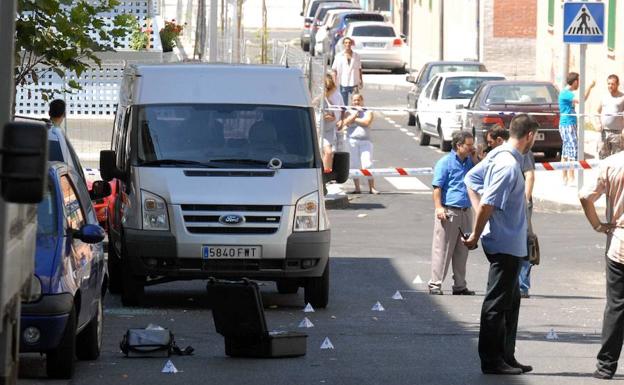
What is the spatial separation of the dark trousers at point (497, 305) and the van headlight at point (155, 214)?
176 inches

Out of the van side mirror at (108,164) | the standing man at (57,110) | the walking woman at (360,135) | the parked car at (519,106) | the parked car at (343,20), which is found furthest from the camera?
the parked car at (343,20)

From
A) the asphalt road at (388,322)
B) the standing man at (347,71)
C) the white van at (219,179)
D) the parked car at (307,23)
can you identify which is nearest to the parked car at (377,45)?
the parked car at (307,23)

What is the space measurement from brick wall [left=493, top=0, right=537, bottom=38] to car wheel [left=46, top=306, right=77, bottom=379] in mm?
44814

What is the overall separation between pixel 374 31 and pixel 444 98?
23.5 metres

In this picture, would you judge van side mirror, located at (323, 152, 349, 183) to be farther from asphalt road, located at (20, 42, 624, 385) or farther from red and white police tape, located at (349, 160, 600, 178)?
red and white police tape, located at (349, 160, 600, 178)

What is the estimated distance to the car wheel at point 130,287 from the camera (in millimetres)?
15391

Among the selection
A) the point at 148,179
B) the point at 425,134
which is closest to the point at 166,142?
the point at 148,179

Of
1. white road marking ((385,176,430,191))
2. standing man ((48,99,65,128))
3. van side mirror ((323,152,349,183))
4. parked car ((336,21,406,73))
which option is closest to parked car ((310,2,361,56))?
parked car ((336,21,406,73))

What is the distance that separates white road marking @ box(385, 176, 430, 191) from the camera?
2825cm

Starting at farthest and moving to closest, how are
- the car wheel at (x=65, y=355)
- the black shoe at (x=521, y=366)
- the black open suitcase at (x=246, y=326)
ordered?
the black open suitcase at (x=246, y=326) < the black shoe at (x=521, y=366) < the car wheel at (x=65, y=355)

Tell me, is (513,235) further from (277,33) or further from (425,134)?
(277,33)

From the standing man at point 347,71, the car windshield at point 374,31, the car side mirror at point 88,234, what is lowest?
the car side mirror at point 88,234

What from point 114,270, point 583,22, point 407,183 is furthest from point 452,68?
point 114,270

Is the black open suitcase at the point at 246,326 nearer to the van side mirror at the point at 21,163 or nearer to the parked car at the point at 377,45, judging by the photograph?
the van side mirror at the point at 21,163
